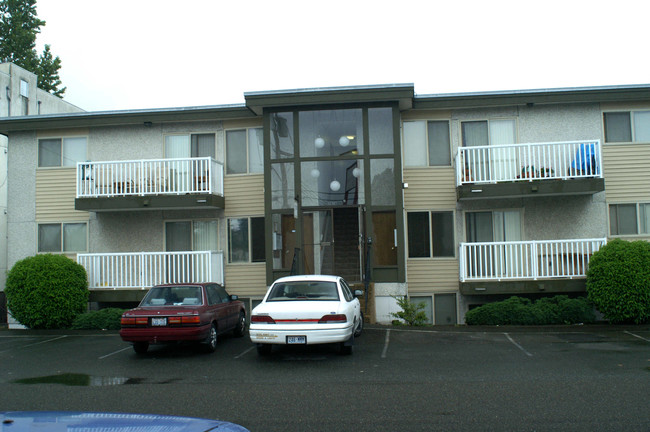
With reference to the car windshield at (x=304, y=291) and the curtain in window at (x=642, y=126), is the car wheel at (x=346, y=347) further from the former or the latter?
the curtain in window at (x=642, y=126)

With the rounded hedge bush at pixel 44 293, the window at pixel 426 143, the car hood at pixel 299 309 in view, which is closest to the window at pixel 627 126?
the window at pixel 426 143

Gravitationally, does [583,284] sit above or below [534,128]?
below

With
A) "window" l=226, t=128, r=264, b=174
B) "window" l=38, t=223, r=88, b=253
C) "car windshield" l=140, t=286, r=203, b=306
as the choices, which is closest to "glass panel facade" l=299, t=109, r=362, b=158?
"window" l=226, t=128, r=264, b=174

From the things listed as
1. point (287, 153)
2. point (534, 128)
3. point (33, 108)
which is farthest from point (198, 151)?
point (33, 108)

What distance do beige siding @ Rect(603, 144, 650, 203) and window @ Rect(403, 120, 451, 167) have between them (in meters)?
4.63

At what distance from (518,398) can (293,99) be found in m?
11.3

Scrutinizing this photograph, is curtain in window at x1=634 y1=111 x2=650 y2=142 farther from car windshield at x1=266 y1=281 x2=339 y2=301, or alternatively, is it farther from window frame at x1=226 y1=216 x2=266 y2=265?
window frame at x1=226 y1=216 x2=266 y2=265

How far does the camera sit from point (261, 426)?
6.61 metres

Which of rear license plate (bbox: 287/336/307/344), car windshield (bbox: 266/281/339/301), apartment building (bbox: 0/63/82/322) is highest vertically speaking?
apartment building (bbox: 0/63/82/322)

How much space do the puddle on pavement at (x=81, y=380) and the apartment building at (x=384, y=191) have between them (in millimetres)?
7217

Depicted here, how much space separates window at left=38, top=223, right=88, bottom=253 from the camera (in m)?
18.7

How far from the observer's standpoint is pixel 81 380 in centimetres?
947

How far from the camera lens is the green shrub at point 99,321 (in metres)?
16.0

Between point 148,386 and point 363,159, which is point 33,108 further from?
point 148,386
